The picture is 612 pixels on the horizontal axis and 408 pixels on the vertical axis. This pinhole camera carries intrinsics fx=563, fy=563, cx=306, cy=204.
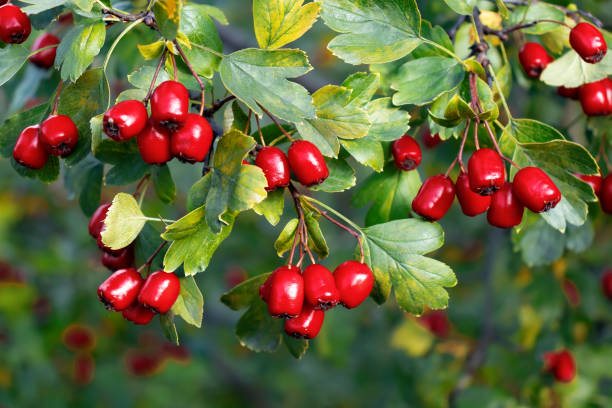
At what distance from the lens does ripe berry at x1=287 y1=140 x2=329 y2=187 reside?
1.03m

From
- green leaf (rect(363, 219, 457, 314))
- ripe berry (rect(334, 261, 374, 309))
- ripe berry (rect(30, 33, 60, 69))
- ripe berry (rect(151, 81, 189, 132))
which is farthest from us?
ripe berry (rect(30, 33, 60, 69))

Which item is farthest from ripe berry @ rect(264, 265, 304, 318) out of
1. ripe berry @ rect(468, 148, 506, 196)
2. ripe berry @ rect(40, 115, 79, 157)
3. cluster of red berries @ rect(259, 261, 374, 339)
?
ripe berry @ rect(40, 115, 79, 157)

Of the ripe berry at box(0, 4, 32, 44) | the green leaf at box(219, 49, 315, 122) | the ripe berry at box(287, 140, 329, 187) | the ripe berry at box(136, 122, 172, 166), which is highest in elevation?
the ripe berry at box(0, 4, 32, 44)

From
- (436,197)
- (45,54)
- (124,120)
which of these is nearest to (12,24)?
(45,54)

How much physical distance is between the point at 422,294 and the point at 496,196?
A: 9.8 inches

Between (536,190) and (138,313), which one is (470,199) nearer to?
(536,190)

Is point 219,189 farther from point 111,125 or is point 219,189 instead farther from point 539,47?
point 539,47

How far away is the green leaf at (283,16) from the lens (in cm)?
109

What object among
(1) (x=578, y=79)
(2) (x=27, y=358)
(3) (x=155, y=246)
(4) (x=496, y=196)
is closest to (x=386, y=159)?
(4) (x=496, y=196)

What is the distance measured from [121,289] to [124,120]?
332mm

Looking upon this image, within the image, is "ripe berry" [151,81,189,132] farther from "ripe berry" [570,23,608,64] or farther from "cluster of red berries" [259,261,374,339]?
"ripe berry" [570,23,608,64]

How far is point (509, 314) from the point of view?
3078 millimetres

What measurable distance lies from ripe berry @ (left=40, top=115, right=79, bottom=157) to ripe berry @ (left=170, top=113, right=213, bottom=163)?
245 mm

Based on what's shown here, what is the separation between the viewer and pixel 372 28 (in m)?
1.22
